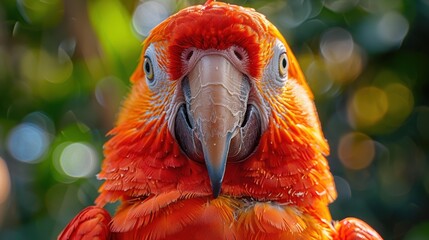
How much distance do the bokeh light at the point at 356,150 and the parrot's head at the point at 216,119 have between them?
1.26 metres

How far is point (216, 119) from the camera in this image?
0.97 m

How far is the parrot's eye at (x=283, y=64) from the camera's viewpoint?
114cm

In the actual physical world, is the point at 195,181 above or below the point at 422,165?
above

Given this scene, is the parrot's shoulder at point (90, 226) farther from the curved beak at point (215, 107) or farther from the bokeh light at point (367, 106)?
the bokeh light at point (367, 106)

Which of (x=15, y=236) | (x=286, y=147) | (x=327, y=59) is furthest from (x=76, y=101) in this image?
(x=286, y=147)

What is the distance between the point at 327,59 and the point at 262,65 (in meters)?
1.36

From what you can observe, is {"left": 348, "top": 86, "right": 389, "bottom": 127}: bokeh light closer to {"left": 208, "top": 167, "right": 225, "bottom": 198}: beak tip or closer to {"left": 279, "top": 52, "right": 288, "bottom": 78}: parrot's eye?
{"left": 279, "top": 52, "right": 288, "bottom": 78}: parrot's eye

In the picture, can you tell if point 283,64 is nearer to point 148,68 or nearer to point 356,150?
point 148,68

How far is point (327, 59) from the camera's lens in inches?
93.5

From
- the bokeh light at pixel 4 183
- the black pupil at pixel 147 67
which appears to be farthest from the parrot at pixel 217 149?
the bokeh light at pixel 4 183

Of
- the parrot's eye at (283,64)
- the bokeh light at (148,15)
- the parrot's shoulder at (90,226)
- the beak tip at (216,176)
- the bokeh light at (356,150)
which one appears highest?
the parrot's eye at (283,64)

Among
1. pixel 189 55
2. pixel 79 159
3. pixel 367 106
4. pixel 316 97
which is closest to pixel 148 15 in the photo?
pixel 79 159

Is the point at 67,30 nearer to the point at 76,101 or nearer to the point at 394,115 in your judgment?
the point at 76,101

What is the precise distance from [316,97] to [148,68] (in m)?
1.28
